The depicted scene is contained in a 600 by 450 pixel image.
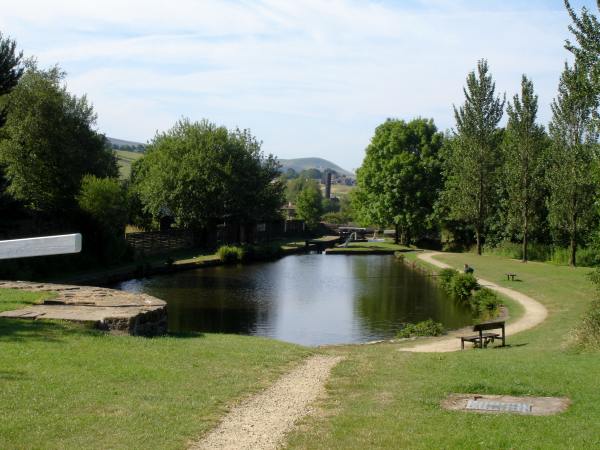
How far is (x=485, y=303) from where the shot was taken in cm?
2830

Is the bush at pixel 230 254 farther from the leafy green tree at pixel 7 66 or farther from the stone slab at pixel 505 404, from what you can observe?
the stone slab at pixel 505 404

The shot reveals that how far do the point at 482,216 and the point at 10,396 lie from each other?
47963 millimetres

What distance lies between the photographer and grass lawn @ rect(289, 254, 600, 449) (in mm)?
8117

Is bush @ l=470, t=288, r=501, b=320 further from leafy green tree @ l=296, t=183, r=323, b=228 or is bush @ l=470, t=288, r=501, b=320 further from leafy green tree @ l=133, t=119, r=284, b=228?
leafy green tree @ l=296, t=183, r=323, b=228

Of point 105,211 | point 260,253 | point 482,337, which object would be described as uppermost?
point 105,211

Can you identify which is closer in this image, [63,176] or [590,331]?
[590,331]

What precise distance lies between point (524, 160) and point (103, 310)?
36288 mm

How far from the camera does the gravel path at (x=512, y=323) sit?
18516 mm

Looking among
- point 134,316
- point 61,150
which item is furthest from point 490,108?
point 134,316

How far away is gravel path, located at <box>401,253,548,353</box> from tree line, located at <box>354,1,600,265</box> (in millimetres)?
3953

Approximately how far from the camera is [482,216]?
174ft

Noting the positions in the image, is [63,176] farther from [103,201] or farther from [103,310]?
[103,310]

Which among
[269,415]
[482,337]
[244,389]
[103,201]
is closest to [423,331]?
[482,337]

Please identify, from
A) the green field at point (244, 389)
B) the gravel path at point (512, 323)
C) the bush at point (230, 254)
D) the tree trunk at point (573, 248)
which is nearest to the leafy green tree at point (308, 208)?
the bush at point (230, 254)
